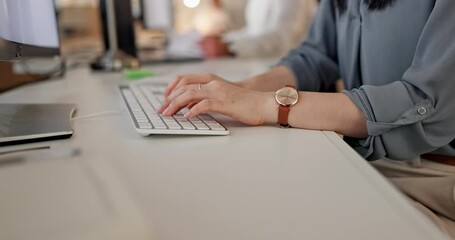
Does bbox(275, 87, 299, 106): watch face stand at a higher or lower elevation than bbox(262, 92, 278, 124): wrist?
higher

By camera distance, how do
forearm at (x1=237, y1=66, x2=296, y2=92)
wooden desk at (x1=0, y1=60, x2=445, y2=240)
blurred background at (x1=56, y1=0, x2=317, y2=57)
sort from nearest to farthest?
wooden desk at (x1=0, y1=60, x2=445, y2=240) < forearm at (x1=237, y1=66, x2=296, y2=92) < blurred background at (x1=56, y1=0, x2=317, y2=57)

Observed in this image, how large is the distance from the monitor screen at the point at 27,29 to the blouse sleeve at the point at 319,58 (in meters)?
0.55

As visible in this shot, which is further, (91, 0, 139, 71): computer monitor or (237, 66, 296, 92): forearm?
(91, 0, 139, 71): computer monitor

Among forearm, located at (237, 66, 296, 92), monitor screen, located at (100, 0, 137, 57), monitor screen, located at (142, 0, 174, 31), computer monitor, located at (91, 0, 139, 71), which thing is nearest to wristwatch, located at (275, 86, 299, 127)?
forearm, located at (237, 66, 296, 92)

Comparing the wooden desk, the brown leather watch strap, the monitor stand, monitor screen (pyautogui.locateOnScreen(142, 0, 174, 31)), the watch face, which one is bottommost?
the monitor stand

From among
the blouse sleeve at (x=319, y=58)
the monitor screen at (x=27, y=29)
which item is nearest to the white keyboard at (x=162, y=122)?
the monitor screen at (x=27, y=29)

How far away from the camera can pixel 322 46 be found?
0.96 meters

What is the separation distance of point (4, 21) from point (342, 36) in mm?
642

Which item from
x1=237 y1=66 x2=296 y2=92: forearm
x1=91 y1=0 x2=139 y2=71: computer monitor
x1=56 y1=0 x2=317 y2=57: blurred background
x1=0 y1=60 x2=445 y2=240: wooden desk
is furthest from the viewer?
x1=56 y1=0 x2=317 y2=57: blurred background

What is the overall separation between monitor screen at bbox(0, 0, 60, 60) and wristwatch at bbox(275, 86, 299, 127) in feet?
1.34

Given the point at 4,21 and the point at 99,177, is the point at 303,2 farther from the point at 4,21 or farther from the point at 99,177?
the point at 99,177

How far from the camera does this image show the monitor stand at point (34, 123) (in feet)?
1.80

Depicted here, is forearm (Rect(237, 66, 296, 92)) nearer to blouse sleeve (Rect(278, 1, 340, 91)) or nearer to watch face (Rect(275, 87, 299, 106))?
blouse sleeve (Rect(278, 1, 340, 91))

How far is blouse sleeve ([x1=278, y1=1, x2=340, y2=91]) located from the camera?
Result: 926 mm
